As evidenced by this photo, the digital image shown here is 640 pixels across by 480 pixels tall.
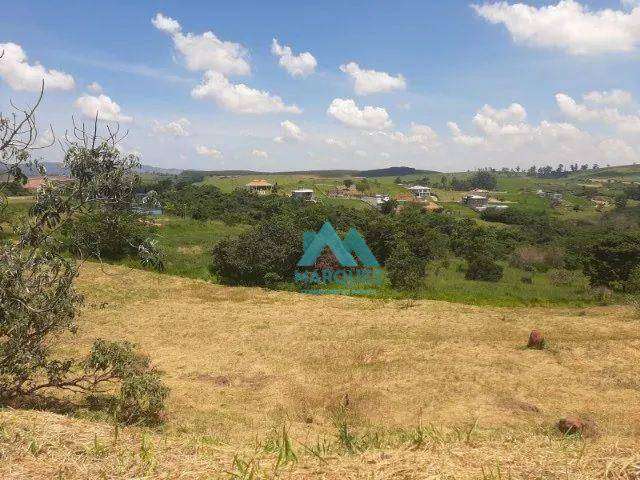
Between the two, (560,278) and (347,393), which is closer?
(347,393)

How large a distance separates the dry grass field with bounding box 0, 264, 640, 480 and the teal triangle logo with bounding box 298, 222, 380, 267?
11.0 feet

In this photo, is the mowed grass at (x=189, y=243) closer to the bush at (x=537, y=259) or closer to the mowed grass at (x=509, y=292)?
the mowed grass at (x=509, y=292)

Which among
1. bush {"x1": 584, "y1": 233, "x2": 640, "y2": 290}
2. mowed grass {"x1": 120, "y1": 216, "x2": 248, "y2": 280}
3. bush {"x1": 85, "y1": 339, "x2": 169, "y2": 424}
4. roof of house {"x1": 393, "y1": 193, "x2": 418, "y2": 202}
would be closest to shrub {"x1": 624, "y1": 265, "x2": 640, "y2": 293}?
bush {"x1": 584, "y1": 233, "x2": 640, "y2": 290}

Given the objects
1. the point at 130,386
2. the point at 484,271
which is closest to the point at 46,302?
the point at 130,386

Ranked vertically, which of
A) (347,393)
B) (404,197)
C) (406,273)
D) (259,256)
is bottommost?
(347,393)

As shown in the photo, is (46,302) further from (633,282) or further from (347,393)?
(633,282)

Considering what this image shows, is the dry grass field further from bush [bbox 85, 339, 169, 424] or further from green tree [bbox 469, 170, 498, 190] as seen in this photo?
green tree [bbox 469, 170, 498, 190]

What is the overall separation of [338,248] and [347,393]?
45.7 feet

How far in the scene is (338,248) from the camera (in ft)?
76.9

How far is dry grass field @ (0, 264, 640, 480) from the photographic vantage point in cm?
340

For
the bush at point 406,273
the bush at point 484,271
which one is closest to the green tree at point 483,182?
the bush at point 484,271

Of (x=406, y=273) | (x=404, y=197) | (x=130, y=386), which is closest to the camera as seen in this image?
(x=130, y=386)

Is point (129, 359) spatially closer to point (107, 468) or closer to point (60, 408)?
point (60, 408)

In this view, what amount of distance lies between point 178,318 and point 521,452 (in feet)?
45.6
